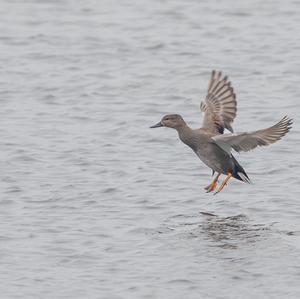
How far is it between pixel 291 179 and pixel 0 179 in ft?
11.7

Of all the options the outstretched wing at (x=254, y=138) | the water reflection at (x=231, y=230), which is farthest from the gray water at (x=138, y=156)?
the outstretched wing at (x=254, y=138)

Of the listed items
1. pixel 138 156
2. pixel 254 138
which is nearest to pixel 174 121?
pixel 254 138

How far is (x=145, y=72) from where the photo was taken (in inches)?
816

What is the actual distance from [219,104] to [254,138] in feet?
5.62

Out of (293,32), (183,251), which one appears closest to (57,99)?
(293,32)

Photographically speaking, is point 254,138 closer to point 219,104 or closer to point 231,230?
point 231,230

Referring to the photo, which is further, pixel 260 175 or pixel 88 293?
pixel 260 175

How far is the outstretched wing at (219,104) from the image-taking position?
14539mm

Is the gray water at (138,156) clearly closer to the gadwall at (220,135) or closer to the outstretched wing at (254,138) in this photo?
the gadwall at (220,135)

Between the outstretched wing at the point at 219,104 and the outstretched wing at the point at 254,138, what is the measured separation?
0.98m

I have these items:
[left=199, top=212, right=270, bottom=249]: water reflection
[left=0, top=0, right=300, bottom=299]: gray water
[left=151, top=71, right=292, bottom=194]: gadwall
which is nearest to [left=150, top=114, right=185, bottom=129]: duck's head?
[left=151, top=71, right=292, bottom=194]: gadwall

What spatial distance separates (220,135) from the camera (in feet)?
44.4

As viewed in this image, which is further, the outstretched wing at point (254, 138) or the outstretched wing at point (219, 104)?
the outstretched wing at point (219, 104)

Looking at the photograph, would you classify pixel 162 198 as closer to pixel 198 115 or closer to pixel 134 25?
pixel 198 115
